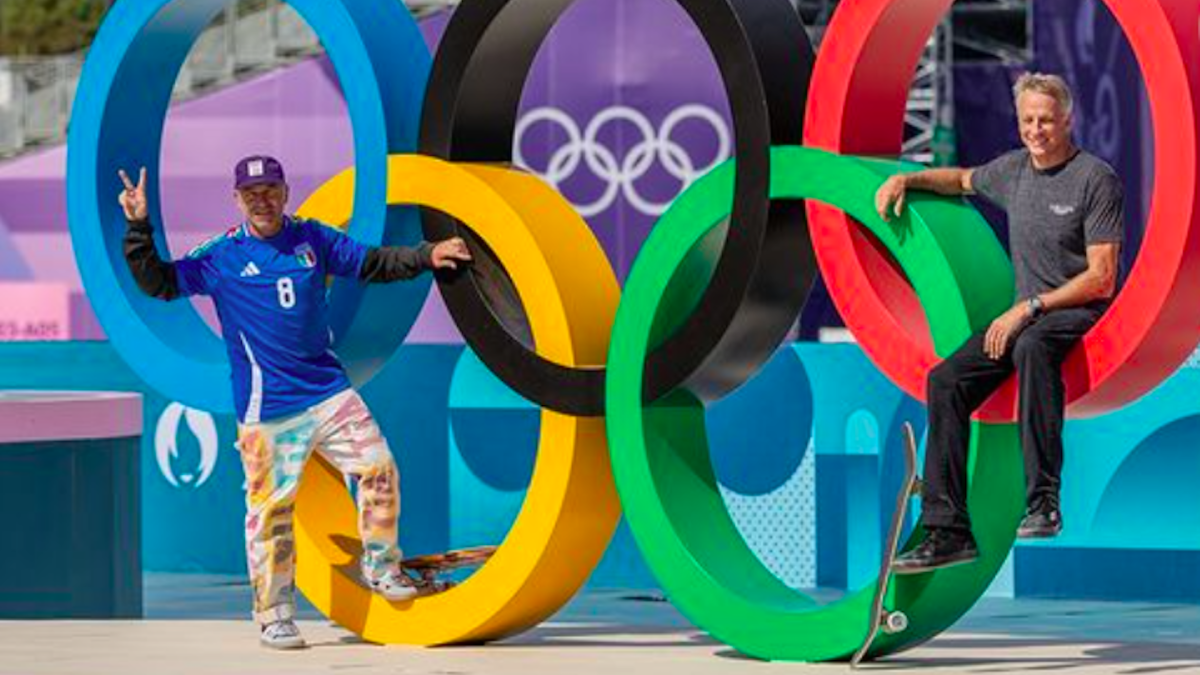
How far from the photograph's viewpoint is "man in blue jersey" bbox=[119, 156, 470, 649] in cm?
1069

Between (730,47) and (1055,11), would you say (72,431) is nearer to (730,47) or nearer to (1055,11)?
(730,47)

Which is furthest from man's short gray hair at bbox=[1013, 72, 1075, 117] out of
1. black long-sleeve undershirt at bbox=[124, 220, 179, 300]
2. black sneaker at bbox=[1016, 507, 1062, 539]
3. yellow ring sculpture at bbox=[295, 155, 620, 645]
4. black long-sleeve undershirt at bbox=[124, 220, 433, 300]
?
black long-sleeve undershirt at bbox=[124, 220, 179, 300]

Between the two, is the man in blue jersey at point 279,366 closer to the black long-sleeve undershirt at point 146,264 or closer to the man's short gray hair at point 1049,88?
the black long-sleeve undershirt at point 146,264

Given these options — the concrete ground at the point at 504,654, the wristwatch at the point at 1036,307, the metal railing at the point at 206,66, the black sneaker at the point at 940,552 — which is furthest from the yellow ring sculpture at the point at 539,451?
the metal railing at the point at 206,66

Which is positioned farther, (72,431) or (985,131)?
(985,131)

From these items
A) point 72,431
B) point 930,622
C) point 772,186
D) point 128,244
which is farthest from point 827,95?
point 72,431

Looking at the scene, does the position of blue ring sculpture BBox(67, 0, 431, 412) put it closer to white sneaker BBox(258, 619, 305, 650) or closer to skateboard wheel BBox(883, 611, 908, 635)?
white sneaker BBox(258, 619, 305, 650)

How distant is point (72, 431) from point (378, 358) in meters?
2.43

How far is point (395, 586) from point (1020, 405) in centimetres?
262

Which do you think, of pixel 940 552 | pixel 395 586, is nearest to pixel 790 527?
pixel 395 586

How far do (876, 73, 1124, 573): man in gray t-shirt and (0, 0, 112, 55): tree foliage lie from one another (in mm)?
52442

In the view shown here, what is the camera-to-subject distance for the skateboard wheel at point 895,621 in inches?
381

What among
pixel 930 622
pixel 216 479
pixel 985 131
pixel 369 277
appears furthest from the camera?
pixel 985 131

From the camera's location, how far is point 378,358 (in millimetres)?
11445
